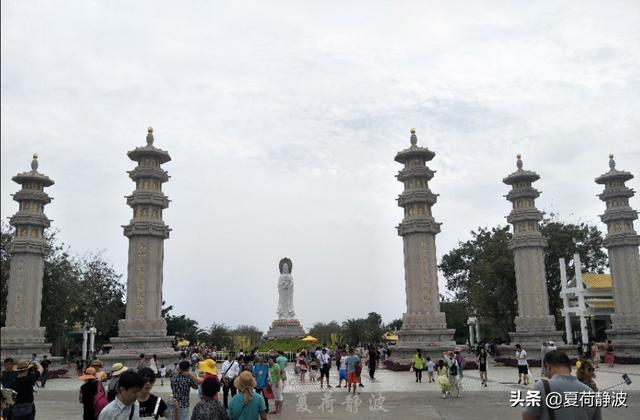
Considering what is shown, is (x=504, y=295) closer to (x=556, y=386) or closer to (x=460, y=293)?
(x=460, y=293)

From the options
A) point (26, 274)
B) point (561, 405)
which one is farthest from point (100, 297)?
point (561, 405)

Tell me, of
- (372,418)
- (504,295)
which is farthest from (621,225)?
(372,418)

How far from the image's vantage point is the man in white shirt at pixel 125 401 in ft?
18.3

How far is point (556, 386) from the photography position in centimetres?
518

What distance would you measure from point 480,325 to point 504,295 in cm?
2221

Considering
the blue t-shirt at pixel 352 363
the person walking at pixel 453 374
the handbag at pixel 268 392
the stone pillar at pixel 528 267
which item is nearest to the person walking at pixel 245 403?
the handbag at pixel 268 392

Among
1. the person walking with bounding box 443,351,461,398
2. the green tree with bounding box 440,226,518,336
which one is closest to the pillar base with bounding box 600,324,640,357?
the green tree with bounding box 440,226,518,336

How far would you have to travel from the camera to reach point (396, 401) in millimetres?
17375

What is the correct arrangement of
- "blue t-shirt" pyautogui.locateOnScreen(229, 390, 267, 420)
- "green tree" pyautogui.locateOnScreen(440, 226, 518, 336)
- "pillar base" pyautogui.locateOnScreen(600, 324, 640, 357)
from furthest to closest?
"green tree" pyautogui.locateOnScreen(440, 226, 518, 336), "pillar base" pyautogui.locateOnScreen(600, 324, 640, 357), "blue t-shirt" pyautogui.locateOnScreen(229, 390, 267, 420)

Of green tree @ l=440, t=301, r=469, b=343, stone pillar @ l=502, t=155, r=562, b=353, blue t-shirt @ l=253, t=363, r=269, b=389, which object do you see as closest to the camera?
blue t-shirt @ l=253, t=363, r=269, b=389

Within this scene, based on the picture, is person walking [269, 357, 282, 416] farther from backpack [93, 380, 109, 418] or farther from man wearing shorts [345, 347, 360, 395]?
backpack [93, 380, 109, 418]

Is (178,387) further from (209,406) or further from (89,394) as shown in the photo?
(209,406)

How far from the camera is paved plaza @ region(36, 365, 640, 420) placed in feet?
48.3

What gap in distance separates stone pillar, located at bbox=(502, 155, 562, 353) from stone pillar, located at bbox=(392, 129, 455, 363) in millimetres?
4995
